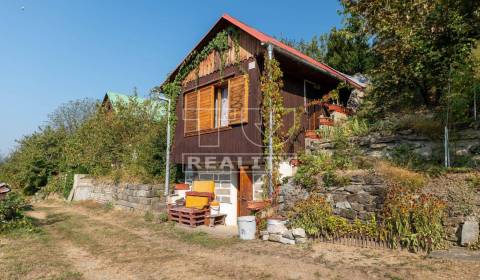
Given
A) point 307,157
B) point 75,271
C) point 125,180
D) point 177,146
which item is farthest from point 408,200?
point 125,180

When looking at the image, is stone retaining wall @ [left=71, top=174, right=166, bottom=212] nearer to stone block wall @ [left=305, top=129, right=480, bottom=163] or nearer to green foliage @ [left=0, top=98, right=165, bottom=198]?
green foliage @ [left=0, top=98, right=165, bottom=198]

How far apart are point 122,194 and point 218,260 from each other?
8.48m

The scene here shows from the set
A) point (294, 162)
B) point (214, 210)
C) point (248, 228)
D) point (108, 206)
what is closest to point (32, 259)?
point (248, 228)

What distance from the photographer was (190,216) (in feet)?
31.4

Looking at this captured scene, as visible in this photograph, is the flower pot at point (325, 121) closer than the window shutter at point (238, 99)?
No

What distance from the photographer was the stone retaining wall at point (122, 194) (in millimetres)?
11469

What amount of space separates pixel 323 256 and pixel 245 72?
565 centimetres

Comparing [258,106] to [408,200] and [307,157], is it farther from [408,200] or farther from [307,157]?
[408,200]

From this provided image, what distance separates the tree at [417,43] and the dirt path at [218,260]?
522 centimetres

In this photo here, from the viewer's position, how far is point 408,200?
18.7ft

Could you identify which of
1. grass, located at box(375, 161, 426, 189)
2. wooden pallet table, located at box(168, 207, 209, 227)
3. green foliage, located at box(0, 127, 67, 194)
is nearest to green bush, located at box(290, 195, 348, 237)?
grass, located at box(375, 161, 426, 189)

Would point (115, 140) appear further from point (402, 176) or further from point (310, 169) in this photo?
point (402, 176)

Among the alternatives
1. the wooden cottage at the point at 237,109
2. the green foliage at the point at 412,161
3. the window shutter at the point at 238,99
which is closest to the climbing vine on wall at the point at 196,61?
the wooden cottage at the point at 237,109

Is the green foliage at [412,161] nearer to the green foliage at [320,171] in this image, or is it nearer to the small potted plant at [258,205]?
the green foliage at [320,171]
